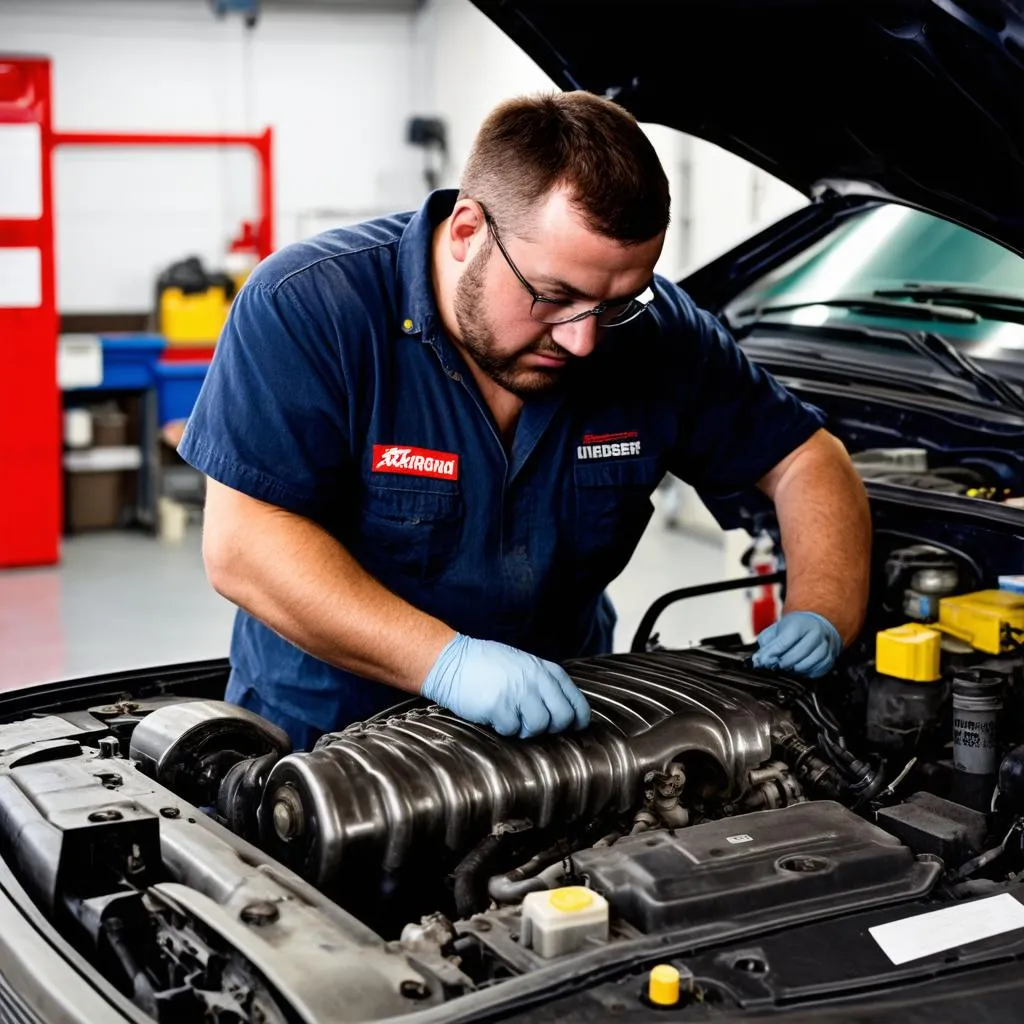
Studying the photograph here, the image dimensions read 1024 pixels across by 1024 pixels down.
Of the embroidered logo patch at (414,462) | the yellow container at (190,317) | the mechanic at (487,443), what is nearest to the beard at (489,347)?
the mechanic at (487,443)

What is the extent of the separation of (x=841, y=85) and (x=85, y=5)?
7.07 meters

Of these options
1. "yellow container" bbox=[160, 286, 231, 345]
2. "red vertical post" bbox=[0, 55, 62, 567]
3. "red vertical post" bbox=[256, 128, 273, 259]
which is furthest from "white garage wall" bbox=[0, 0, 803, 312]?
"red vertical post" bbox=[0, 55, 62, 567]

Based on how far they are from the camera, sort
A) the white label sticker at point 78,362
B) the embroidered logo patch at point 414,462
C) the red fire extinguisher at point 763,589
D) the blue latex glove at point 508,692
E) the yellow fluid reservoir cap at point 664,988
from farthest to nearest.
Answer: the white label sticker at point 78,362 < the red fire extinguisher at point 763,589 < the embroidered logo patch at point 414,462 < the blue latex glove at point 508,692 < the yellow fluid reservoir cap at point 664,988

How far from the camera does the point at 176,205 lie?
27.3ft

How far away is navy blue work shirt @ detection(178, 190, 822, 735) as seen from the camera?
1.91 meters

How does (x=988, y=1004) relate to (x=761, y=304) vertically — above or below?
below

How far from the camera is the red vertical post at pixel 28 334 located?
5.93 metres

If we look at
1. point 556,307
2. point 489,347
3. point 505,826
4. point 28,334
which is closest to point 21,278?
point 28,334

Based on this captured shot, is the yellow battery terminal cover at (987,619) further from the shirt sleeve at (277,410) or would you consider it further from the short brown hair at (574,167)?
the shirt sleeve at (277,410)

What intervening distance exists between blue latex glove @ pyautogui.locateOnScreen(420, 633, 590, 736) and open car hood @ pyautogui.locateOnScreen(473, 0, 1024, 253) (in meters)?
0.82

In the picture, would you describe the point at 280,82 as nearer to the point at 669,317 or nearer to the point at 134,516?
the point at 134,516

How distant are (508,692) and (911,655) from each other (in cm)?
57

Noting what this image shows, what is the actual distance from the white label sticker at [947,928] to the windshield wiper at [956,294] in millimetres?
1359

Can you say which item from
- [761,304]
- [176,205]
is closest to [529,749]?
[761,304]
